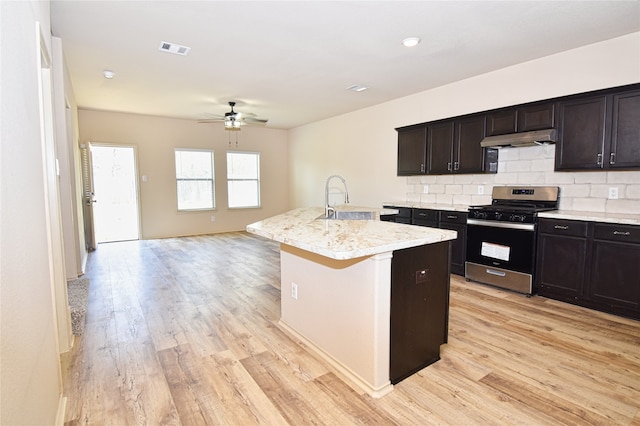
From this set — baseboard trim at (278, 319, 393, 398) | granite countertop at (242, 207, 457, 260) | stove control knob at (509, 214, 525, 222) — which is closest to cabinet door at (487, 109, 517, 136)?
stove control knob at (509, 214, 525, 222)

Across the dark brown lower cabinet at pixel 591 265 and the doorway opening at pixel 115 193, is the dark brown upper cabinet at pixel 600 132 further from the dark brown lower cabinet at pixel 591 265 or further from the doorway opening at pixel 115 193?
the doorway opening at pixel 115 193

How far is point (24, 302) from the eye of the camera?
1.21 m

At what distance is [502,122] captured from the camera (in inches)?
156

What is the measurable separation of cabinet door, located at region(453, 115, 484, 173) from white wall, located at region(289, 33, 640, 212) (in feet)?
0.81

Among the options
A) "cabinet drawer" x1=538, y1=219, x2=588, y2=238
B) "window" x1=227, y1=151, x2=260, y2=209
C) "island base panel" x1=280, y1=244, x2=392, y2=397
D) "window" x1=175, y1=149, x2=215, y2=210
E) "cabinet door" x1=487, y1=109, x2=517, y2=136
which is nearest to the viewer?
"island base panel" x1=280, y1=244, x2=392, y2=397

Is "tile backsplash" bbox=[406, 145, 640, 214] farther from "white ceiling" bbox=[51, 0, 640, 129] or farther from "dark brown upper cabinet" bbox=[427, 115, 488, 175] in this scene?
"white ceiling" bbox=[51, 0, 640, 129]

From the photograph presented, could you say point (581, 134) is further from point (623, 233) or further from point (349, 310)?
point (349, 310)

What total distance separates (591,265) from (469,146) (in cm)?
193

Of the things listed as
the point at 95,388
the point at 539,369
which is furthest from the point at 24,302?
the point at 539,369

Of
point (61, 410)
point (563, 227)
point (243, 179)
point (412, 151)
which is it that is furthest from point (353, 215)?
point (243, 179)

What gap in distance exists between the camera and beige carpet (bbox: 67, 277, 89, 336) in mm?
2813

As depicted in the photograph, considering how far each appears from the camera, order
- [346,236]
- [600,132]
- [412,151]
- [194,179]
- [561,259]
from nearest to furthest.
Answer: [346,236]
[600,132]
[561,259]
[412,151]
[194,179]

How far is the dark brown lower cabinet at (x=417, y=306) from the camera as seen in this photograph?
1978 millimetres

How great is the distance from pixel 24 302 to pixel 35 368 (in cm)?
29
